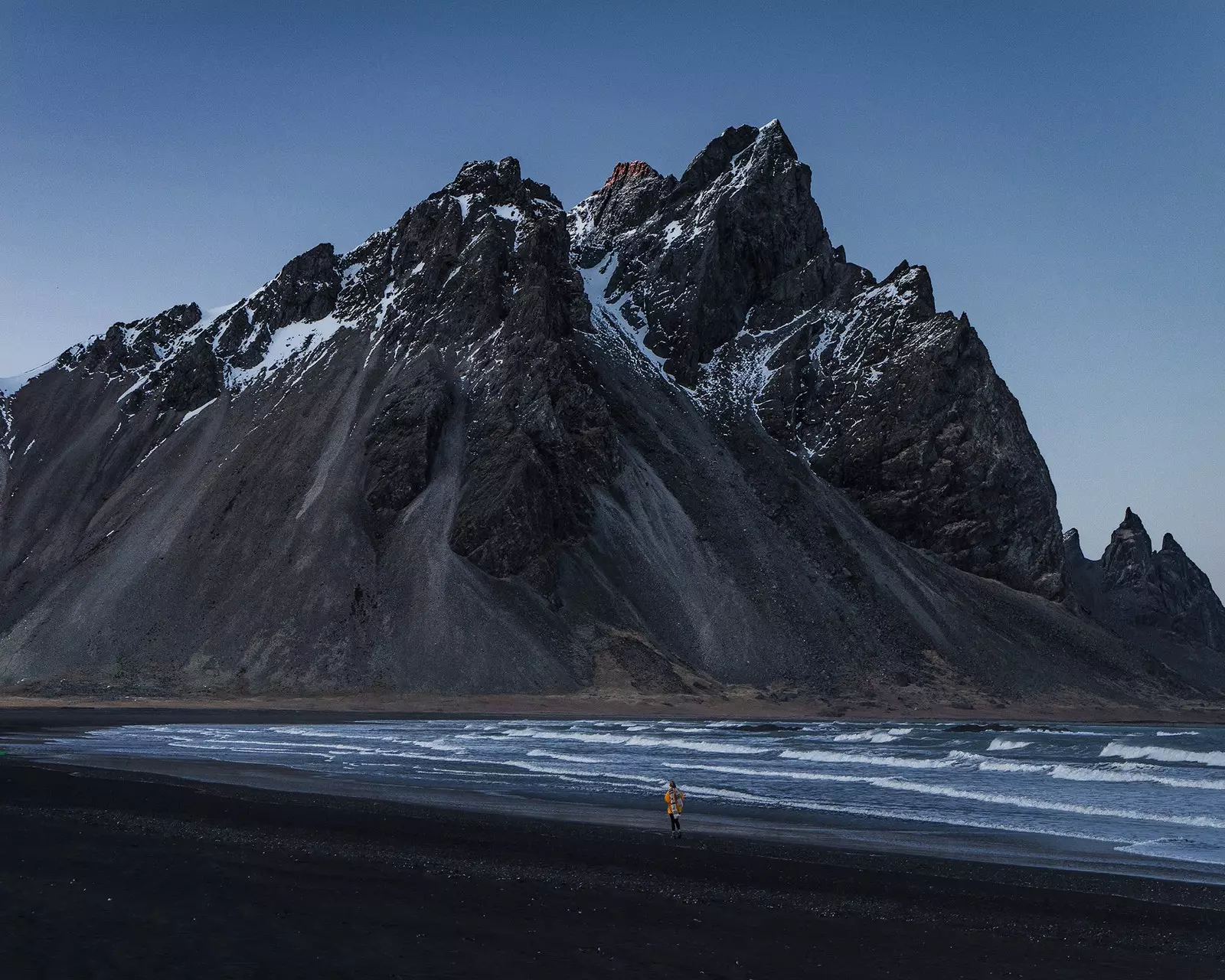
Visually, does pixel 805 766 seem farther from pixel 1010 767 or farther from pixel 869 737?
pixel 869 737

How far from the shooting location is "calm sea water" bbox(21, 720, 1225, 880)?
3381 centimetres

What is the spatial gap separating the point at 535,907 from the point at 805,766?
1334 inches

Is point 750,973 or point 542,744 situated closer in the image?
point 750,973

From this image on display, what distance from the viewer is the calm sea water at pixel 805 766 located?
33812mm

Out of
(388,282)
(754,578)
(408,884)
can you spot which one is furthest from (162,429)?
(408,884)

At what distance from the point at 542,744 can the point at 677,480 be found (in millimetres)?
75103

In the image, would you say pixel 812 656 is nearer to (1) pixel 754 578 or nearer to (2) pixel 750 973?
(1) pixel 754 578

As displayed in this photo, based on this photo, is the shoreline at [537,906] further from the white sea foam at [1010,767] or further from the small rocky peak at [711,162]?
the small rocky peak at [711,162]

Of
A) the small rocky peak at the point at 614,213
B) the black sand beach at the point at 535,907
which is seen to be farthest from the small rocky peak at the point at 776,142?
the black sand beach at the point at 535,907

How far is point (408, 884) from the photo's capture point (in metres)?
20.5

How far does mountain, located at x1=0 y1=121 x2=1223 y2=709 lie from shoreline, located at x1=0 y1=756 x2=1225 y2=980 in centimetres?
7853

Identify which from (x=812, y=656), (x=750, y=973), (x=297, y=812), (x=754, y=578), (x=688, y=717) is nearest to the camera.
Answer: (x=750, y=973)

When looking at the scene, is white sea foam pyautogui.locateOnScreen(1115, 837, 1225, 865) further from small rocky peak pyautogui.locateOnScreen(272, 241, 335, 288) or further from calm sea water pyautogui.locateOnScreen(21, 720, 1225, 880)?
small rocky peak pyautogui.locateOnScreen(272, 241, 335, 288)

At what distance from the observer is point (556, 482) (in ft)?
421
